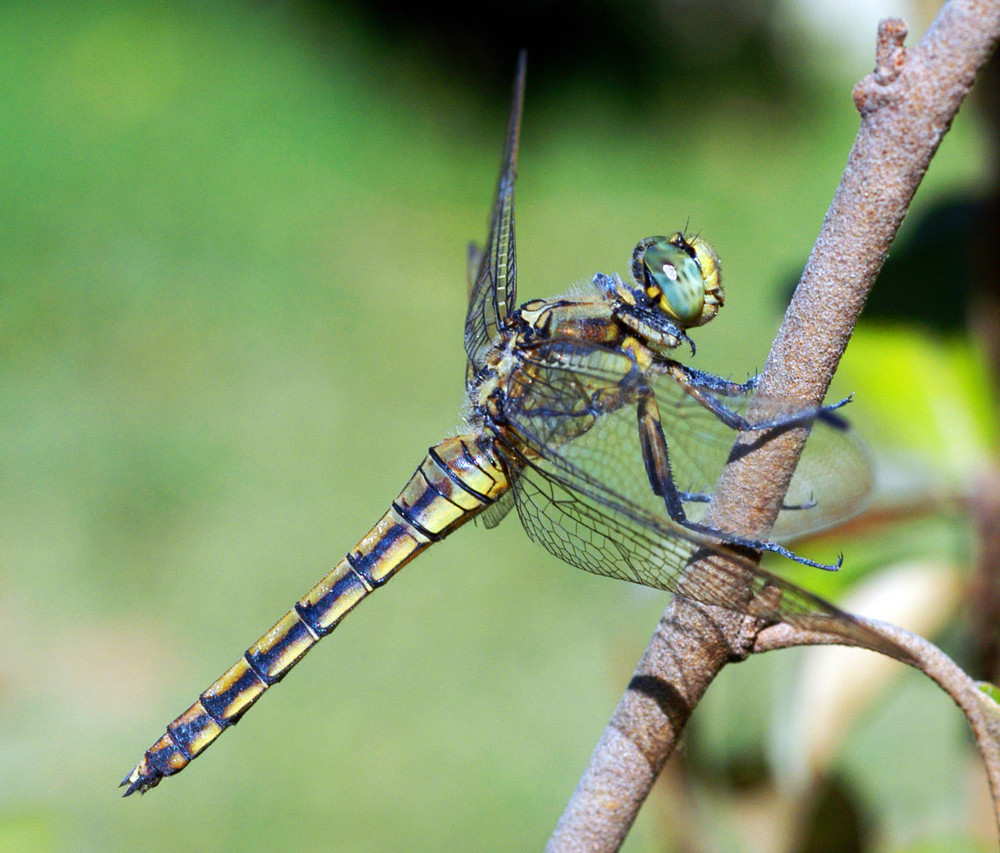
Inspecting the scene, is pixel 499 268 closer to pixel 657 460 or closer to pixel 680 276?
pixel 680 276

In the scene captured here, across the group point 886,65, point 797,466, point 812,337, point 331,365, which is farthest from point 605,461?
point 331,365

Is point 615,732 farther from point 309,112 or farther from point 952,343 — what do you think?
point 309,112

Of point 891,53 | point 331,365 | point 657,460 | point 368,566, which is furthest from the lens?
point 331,365

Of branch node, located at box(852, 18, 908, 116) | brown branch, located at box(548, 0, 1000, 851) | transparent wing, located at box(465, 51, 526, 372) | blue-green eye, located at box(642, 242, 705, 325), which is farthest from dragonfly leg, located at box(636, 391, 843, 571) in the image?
branch node, located at box(852, 18, 908, 116)

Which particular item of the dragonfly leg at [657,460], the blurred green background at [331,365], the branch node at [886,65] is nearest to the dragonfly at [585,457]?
the dragonfly leg at [657,460]

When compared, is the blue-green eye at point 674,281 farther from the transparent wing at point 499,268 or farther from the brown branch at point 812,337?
the brown branch at point 812,337

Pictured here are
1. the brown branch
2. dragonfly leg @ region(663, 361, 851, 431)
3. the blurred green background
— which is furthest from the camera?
the blurred green background

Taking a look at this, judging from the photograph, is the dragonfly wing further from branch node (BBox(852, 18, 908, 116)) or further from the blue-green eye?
branch node (BBox(852, 18, 908, 116))
